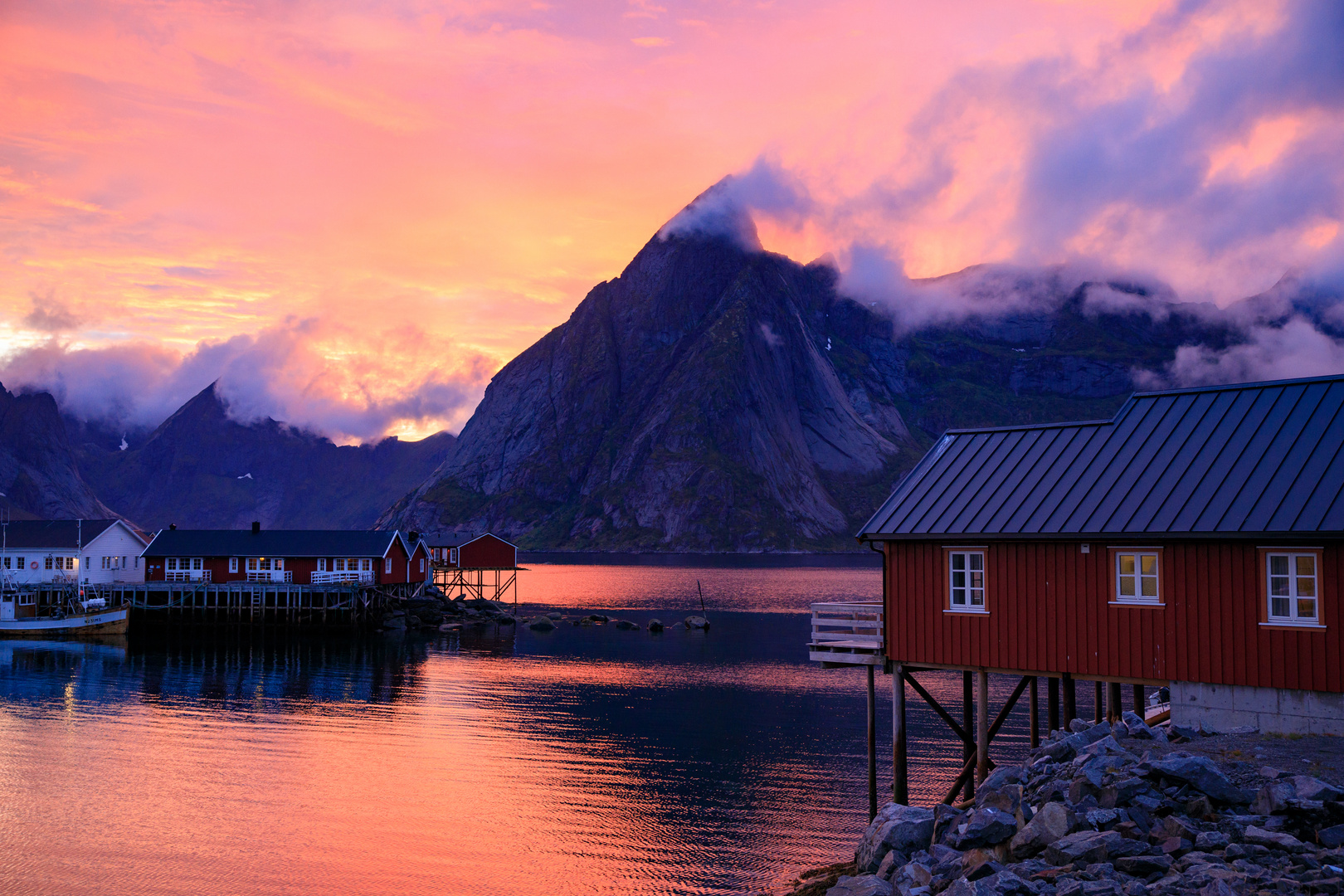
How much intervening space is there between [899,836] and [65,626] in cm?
8380

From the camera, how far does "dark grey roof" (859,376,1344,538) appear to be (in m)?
Answer: 21.3

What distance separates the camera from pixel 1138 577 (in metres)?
22.8

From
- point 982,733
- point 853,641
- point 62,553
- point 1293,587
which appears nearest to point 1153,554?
point 1293,587

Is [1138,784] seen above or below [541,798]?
above

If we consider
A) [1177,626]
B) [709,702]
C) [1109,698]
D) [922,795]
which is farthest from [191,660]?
[1177,626]

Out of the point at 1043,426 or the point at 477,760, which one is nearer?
the point at 1043,426

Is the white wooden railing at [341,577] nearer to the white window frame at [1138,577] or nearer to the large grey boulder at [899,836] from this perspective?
the white window frame at [1138,577]

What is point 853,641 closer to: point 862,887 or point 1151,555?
point 1151,555

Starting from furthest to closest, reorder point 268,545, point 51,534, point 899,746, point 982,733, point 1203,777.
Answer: point 268,545 < point 51,534 < point 899,746 < point 982,733 < point 1203,777

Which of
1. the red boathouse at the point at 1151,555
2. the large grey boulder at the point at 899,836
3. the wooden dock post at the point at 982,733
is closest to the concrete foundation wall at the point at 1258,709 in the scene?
the red boathouse at the point at 1151,555

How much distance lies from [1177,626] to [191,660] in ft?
216

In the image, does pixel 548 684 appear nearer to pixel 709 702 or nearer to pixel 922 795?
pixel 709 702

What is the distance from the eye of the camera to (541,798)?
3303 centimetres

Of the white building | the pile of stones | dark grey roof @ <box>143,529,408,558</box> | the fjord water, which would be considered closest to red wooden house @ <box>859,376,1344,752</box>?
the pile of stones
